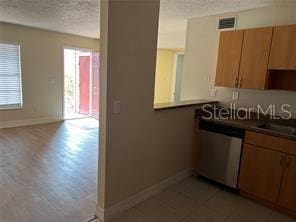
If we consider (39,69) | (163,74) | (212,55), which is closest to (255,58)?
(212,55)

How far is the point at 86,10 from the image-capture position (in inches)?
138

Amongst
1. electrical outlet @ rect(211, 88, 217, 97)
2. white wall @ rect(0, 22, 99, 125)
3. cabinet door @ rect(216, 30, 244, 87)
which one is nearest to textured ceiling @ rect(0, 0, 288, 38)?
cabinet door @ rect(216, 30, 244, 87)

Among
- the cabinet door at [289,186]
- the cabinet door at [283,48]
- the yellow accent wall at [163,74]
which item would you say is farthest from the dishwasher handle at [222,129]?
the yellow accent wall at [163,74]

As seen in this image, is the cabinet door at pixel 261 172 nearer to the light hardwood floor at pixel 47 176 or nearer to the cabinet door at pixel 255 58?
the cabinet door at pixel 255 58

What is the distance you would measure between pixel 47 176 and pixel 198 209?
2.06 metres

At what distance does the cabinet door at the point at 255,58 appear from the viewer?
2.69 meters

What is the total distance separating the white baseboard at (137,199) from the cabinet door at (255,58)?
1544mm

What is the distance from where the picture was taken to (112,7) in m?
1.86

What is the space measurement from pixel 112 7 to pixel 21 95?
4.69 metres

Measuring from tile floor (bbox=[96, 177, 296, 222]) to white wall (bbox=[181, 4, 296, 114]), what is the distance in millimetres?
1394

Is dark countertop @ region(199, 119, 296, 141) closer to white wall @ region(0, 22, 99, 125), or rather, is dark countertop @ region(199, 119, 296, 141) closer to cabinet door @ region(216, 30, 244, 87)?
cabinet door @ region(216, 30, 244, 87)

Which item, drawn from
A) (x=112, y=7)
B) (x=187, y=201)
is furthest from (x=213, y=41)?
(x=187, y=201)

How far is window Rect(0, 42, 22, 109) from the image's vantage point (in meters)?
5.19

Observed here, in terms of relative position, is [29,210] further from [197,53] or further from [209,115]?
[197,53]
